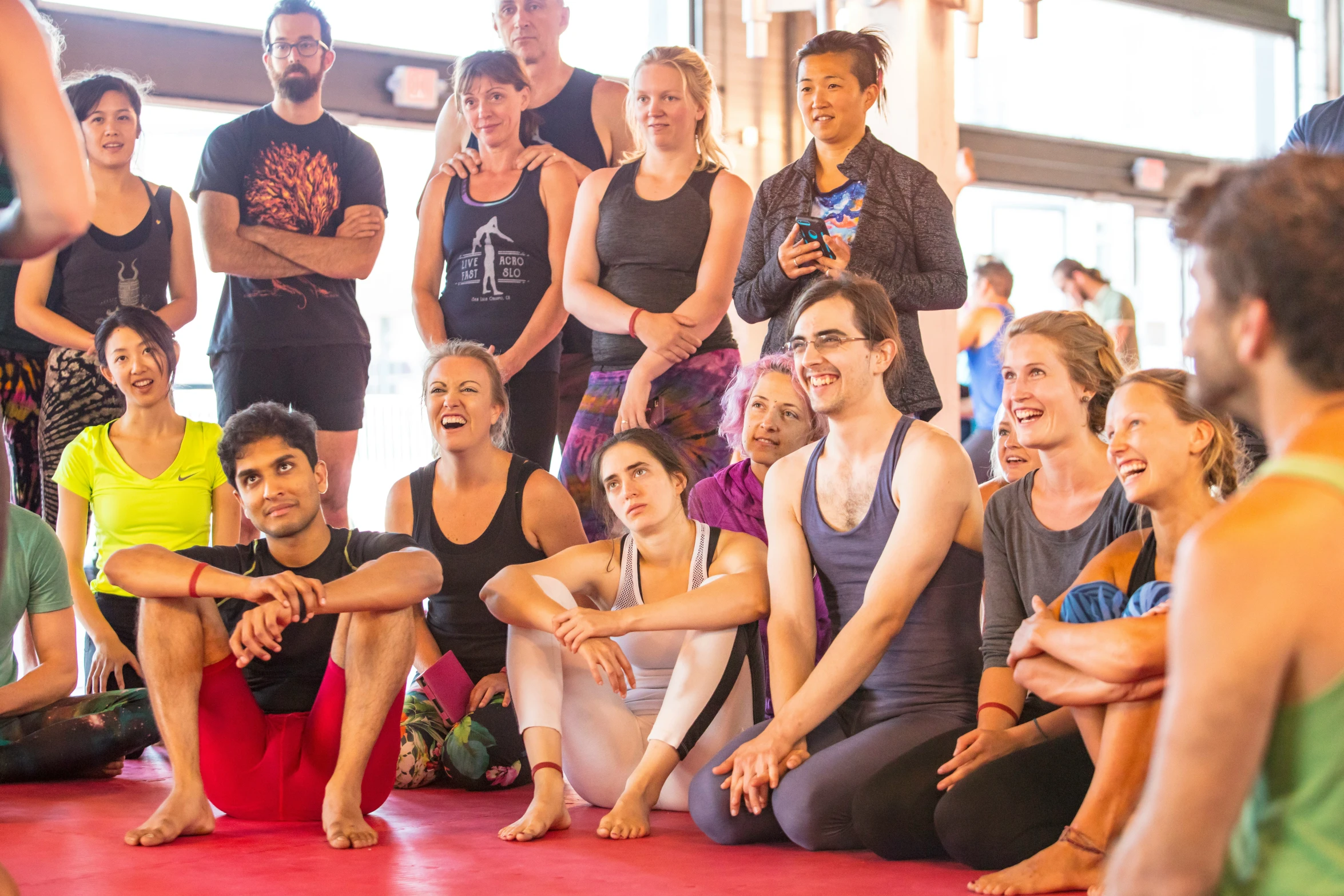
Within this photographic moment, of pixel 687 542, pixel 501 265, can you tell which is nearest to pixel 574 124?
pixel 501 265

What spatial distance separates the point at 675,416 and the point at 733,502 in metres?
0.30

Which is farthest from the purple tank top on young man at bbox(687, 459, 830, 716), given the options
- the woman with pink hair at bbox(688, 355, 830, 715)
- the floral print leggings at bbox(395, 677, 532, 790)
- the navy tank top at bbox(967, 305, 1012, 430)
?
the navy tank top at bbox(967, 305, 1012, 430)

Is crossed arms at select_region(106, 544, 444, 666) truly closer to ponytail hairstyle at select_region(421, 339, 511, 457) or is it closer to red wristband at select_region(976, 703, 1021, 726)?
ponytail hairstyle at select_region(421, 339, 511, 457)

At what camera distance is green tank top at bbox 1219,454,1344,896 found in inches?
35.7

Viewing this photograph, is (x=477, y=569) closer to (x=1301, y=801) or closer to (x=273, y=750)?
(x=273, y=750)

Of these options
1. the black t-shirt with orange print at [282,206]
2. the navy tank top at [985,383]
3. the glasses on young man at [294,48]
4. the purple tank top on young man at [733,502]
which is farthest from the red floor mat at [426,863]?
the navy tank top at [985,383]

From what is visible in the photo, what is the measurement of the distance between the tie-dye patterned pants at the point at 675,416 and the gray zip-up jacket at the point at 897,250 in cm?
24

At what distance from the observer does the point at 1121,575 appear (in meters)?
2.13

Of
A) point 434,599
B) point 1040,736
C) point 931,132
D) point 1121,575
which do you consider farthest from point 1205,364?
point 931,132

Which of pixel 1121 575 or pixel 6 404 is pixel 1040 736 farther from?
pixel 6 404

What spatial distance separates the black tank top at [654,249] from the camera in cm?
325

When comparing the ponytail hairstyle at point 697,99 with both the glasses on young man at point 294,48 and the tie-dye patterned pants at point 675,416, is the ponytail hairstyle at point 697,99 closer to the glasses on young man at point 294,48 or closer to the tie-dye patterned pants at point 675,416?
the tie-dye patterned pants at point 675,416

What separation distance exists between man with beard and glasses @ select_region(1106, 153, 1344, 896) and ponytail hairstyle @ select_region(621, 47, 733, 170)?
7.88ft

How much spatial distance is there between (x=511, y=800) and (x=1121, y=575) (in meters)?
1.45
